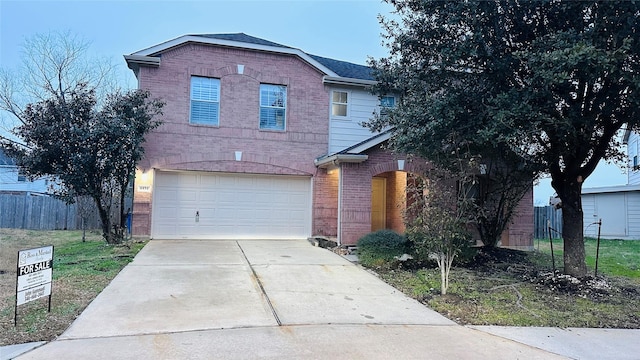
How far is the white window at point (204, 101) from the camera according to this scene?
13445 millimetres

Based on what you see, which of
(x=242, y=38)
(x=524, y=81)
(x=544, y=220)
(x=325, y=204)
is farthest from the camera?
(x=544, y=220)

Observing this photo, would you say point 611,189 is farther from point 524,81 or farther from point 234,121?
point 234,121

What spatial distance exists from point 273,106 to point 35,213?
13.0 metres

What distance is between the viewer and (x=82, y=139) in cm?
1107

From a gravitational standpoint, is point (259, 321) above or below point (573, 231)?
below

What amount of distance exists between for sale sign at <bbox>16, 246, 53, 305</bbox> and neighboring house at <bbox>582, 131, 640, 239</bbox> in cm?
2077

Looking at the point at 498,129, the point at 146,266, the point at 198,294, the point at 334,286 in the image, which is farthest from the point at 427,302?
the point at 146,266

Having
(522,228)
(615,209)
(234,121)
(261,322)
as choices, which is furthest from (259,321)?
(615,209)

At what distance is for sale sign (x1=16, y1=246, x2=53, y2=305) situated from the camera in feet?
17.1

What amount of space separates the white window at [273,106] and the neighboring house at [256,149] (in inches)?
1.4

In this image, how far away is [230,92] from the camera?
45.0ft

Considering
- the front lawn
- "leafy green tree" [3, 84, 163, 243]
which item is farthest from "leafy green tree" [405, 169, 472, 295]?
"leafy green tree" [3, 84, 163, 243]

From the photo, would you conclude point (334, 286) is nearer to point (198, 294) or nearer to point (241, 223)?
point (198, 294)

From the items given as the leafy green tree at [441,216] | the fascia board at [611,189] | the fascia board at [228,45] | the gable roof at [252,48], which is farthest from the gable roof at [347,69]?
the fascia board at [611,189]
